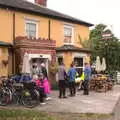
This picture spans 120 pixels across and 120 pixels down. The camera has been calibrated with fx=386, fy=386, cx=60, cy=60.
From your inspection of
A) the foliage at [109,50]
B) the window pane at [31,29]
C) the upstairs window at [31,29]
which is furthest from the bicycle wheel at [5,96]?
the foliage at [109,50]

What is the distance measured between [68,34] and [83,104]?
1394 cm

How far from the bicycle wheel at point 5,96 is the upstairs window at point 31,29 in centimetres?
978

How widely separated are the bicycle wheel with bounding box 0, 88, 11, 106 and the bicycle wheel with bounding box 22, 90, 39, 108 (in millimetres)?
706

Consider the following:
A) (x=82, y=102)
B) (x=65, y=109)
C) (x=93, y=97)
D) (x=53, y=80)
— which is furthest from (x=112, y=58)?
(x=65, y=109)

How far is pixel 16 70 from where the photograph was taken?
2505cm

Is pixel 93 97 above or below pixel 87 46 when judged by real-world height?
below

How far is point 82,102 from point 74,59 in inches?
423

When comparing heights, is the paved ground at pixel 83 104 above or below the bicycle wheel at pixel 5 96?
below

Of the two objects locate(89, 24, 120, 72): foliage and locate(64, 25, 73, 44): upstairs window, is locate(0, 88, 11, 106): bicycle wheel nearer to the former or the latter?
locate(64, 25, 73, 44): upstairs window

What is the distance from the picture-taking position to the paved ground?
16.2 m

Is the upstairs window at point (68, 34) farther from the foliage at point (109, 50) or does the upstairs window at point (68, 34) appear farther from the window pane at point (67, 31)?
the foliage at point (109, 50)

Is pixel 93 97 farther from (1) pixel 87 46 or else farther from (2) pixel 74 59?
(1) pixel 87 46

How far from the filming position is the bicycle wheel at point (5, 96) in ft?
57.1

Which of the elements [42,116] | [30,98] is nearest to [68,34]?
[30,98]
